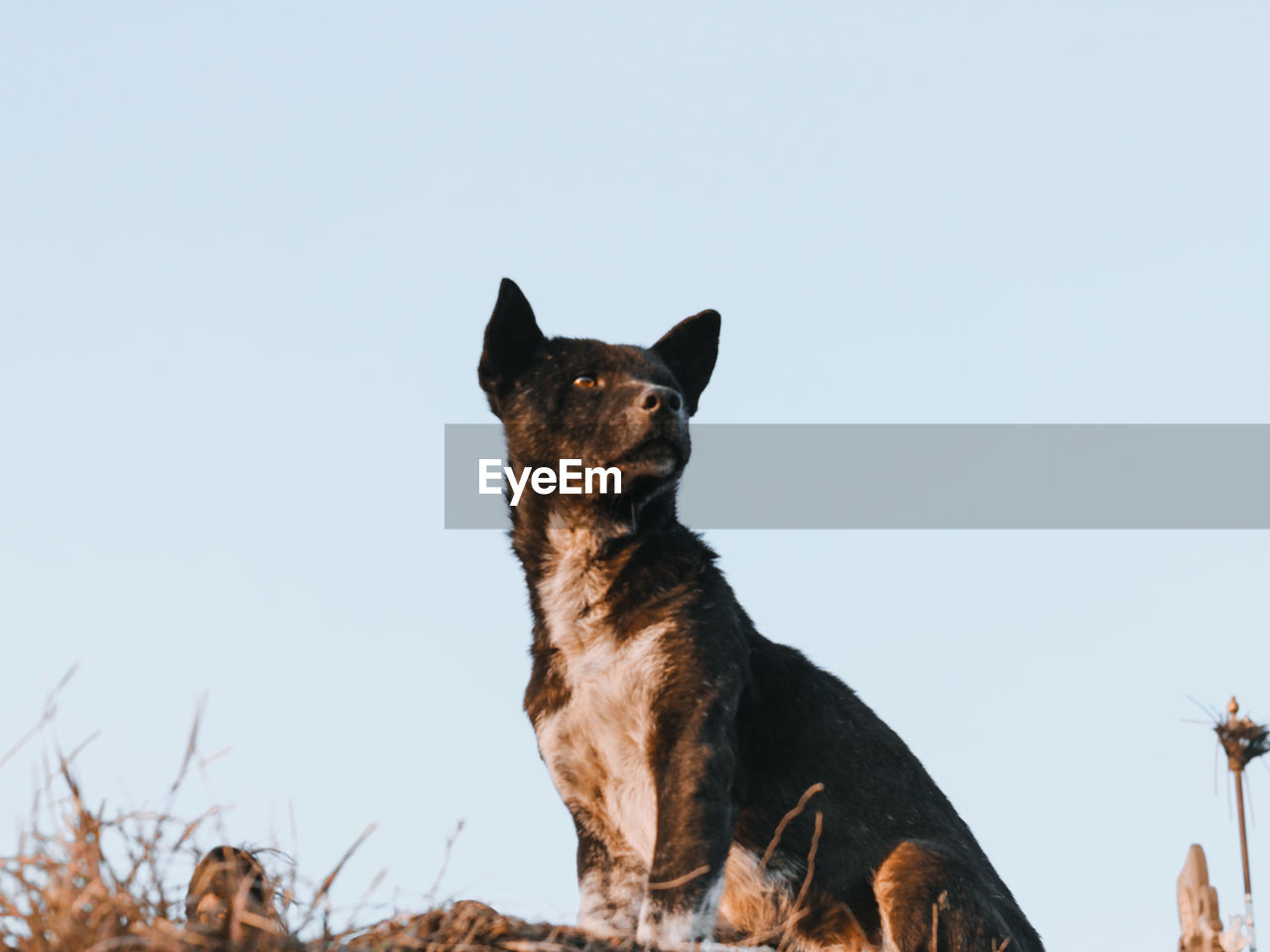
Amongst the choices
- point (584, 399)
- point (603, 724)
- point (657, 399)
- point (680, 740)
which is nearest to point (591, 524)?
point (584, 399)

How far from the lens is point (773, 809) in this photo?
24.0ft

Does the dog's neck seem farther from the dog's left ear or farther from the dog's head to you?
the dog's left ear

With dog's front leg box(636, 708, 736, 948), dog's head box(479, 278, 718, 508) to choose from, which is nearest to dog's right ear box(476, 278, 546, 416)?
dog's head box(479, 278, 718, 508)

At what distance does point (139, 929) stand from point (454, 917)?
4.35 ft

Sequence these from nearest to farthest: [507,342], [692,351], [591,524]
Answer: [591,524] → [507,342] → [692,351]

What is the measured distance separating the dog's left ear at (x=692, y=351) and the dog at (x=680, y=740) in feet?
1.97

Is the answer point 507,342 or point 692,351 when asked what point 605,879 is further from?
point 692,351

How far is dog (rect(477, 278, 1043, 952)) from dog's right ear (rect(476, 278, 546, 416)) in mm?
13

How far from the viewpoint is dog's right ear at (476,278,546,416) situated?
8.36 meters

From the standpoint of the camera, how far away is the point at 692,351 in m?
9.05

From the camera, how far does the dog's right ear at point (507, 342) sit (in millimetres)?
8359

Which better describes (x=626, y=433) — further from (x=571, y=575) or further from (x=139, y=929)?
(x=139, y=929)

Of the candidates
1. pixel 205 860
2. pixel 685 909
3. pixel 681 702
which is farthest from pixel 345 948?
pixel 681 702

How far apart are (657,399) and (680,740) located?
5.79 ft
